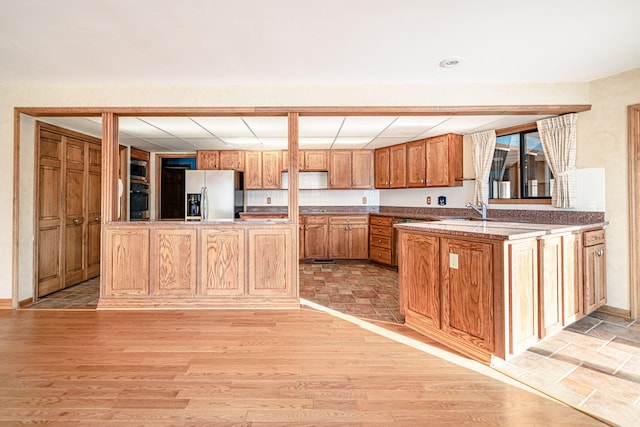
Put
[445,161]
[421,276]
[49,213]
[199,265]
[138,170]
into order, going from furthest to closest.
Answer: [138,170], [445,161], [49,213], [199,265], [421,276]

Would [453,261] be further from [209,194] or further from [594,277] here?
[209,194]

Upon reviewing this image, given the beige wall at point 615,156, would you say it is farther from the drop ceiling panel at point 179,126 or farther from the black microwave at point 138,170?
the black microwave at point 138,170

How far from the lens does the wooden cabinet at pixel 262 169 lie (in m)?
6.22

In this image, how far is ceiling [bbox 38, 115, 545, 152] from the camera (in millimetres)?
3969

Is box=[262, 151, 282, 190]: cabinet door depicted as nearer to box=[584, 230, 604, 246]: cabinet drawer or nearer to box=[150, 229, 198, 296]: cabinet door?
box=[150, 229, 198, 296]: cabinet door

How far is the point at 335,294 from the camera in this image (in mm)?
3904

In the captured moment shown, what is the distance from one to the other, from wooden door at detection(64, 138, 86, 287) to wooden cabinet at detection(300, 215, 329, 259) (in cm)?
336

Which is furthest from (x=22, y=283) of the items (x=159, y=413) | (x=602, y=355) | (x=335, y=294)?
(x=602, y=355)

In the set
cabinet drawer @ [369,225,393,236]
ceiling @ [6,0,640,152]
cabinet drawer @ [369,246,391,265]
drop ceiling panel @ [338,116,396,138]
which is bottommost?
cabinet drawer @ [369,246,391,265]

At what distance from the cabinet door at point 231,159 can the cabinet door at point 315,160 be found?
4.06ft

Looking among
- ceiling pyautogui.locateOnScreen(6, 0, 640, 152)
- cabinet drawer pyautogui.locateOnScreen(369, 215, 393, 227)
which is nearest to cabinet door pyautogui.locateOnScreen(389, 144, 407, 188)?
cabinet drawer pyautogui.locateOnScreen(369, 215, 393, 227)

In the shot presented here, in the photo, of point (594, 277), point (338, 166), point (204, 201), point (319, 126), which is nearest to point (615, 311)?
point (594, 277)

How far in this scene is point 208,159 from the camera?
6.21 meters

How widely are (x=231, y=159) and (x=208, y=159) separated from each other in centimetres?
45
